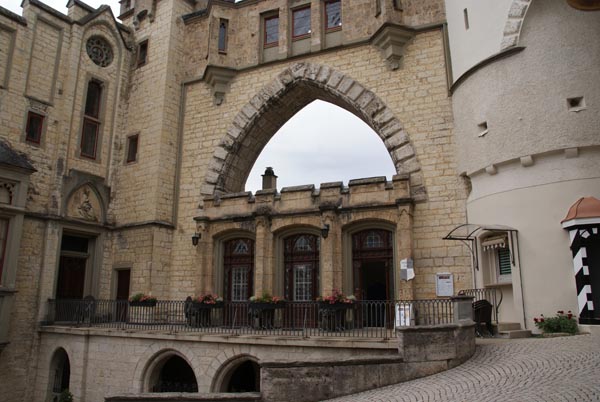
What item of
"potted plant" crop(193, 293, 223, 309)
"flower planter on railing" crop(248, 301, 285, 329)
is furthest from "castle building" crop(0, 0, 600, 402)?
"potted plant" crop(193, 293, 223, 309)

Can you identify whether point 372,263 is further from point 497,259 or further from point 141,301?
point 141,301

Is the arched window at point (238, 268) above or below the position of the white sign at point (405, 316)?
above

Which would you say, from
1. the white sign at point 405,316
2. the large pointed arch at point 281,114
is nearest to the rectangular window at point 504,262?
the white sign at point 405,316

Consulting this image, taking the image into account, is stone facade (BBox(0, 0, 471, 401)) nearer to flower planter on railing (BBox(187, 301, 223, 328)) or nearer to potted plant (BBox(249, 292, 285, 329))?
flower planter on railing (BBox(187, 301, 223, 328))

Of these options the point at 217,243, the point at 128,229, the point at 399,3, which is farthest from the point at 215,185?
the point at 399,3

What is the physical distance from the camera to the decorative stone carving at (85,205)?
1563cm

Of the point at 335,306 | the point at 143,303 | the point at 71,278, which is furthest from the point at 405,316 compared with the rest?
the point at 71,278

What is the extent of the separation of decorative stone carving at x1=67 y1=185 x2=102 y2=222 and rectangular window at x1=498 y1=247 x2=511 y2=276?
12.1 m

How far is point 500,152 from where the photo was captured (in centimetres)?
1133

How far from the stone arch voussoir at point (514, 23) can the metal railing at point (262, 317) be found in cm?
602

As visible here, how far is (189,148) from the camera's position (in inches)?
663

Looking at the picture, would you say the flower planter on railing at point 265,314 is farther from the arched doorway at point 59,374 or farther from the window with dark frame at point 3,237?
the window with dark frame at point 3,237

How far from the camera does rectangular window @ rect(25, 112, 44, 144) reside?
14.9 m

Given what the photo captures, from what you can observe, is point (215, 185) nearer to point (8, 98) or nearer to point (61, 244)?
point (61, 244)
